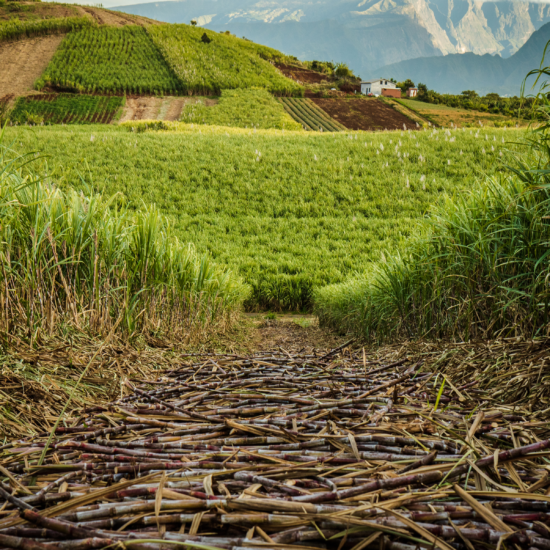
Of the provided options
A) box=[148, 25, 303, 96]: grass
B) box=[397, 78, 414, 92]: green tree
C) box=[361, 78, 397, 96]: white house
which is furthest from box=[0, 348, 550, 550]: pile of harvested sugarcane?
box=[361, 78, 397, 96]: white house

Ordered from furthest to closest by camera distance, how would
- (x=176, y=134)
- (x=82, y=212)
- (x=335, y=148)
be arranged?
1. (x=176, y=134)
2. (x=335, y=148)
3. (x=82, y=212)

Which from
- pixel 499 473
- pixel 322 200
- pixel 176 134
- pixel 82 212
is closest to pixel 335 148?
pixel 322 200

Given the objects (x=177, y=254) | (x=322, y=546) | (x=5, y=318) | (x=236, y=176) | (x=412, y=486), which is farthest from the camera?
(x=236, y=176)

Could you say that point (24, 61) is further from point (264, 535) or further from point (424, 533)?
point (424, 533)

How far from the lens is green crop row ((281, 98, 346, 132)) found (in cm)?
2973

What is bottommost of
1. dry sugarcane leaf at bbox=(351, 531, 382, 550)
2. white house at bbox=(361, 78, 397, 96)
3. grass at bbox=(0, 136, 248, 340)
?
dry sugarcane leaf at bbox=(351, 531, 382, 550)

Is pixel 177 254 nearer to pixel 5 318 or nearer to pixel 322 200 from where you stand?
pixel 5 318

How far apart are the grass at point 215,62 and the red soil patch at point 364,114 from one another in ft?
17.7

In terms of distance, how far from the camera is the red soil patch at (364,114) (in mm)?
29906

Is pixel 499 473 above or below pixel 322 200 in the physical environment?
below

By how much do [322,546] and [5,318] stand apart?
1.74 metres

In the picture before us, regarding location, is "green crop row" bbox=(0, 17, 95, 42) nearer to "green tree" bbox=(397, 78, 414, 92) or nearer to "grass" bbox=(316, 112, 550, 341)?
"green tree" bbox=(397, 78, 414, 92)

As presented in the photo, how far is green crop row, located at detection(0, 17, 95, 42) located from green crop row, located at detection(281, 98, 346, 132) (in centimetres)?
3134

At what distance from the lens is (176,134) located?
20.8m
